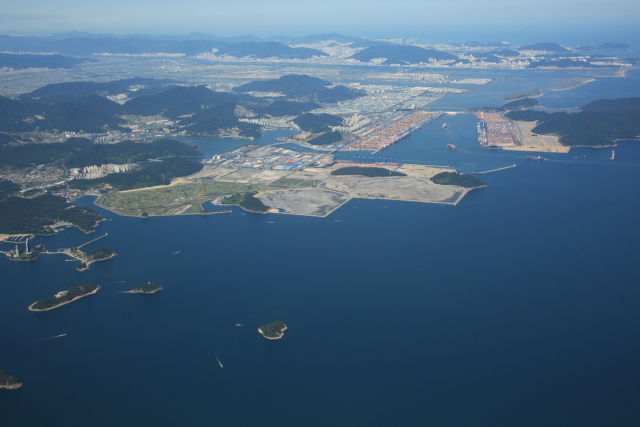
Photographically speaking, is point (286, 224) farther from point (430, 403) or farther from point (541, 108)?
point (541, 108)

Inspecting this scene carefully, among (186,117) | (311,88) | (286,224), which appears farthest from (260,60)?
(286,224)

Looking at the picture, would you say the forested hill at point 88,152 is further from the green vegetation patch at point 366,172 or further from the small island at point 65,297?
the small island at point 65,297

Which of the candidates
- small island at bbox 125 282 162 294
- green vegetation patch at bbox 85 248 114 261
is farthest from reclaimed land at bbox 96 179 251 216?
small island at bbox 125 282 162 294

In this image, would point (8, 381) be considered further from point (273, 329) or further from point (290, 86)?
point (290, 86)

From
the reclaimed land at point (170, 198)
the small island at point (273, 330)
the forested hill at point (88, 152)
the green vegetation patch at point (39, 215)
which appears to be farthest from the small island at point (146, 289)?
the forested hill at point (88, 152)

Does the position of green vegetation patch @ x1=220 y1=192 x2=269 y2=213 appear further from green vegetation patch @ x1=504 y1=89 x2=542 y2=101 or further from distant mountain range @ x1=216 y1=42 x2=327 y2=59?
distant mountain range @ x1=216 y1=42 x2=327 y2=59

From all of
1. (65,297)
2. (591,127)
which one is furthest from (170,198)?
(591,127)
